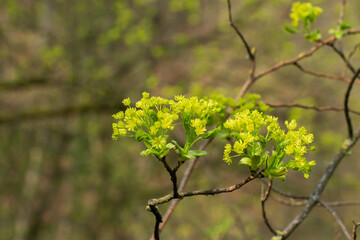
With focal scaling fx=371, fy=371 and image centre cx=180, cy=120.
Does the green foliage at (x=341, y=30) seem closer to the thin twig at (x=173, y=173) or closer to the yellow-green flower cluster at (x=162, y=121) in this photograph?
the yellow-green flower cluster at (x=162, y=121)

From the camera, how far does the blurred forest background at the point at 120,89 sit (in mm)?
7668

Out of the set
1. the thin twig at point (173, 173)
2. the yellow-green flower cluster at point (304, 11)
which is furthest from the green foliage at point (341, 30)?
the thin twig at point (173, 173)

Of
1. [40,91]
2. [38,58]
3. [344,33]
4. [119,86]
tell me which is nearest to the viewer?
[344,33]

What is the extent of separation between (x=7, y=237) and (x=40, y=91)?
3.57 m

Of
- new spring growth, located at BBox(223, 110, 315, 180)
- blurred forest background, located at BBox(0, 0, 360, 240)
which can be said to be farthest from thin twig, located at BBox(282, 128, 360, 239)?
blurred forest background, located at BBox(0, 0, 360, 240)

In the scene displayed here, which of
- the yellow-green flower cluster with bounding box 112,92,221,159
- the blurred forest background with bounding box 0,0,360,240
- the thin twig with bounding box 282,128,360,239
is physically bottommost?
the thin twig with bounding box 282,128,360,239

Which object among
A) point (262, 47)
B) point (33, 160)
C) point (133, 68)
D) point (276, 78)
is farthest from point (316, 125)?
point (33, 160)

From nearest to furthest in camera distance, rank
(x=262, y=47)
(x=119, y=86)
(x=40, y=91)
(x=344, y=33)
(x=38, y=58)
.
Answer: (x=344, y=33) → (x=119, y=86) → (x=38, y=58) → (x=262, y=47) → (x=40, y=91)

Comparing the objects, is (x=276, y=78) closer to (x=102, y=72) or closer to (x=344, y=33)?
(x=102, y=72)

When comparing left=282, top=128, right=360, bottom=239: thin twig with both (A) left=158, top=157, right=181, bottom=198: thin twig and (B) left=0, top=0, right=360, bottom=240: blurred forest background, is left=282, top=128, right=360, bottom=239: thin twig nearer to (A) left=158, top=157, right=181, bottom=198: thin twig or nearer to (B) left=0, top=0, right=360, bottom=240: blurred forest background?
(A) left=158, top=157, right=181, bottom=198: thin twig

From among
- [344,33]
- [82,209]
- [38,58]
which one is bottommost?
[344,33]

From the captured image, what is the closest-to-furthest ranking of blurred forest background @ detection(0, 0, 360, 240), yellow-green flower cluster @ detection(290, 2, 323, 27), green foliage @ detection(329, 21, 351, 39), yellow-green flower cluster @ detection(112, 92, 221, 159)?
yellow-green flower cluster @ detection(112, 92, 221, 159) < yellow-green flower cluster @ detection(290, 2, 323, 27) < green foliage @ detection(329, 21, 351, 39) < blurred forest background @ detection(0, 0, 360, 240)

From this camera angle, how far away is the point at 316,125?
8.77 meters

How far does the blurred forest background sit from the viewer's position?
25.2 feet
